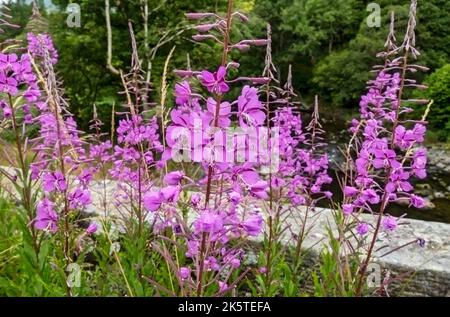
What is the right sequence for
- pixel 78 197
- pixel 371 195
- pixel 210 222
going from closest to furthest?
A: pixel 210 222 → pixel 78 197 → pixel 371 195

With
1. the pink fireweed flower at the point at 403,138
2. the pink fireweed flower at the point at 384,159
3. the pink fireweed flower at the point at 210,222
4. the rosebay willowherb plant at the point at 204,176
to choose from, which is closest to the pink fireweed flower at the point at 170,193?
the rosebay willowherb plant at the point at 204,176

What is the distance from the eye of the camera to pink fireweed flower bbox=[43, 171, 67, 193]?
2.34 m

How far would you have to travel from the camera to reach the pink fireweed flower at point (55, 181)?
2340 mm

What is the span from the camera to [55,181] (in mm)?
2361

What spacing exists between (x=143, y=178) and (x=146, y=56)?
12652mm

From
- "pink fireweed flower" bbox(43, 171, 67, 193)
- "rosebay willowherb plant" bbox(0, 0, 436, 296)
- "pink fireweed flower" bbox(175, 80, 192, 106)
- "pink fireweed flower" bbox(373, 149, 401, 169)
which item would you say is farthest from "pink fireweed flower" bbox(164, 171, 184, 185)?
"pink fireweed flower" bbox(373, 149, 401, 169)

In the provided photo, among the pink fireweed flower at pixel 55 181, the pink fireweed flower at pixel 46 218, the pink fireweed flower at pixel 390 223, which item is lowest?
the pink fireweed flower at pixel 390 223

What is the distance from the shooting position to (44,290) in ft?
8.34

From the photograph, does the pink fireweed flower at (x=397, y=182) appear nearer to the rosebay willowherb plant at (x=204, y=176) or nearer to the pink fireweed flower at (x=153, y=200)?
the rosebay willowherb plant at (x=204, y=176)

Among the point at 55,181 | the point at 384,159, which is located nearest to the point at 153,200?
the point at 55,181

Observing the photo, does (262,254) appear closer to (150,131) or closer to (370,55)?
(150,131)

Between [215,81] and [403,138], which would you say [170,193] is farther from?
[403,138]
